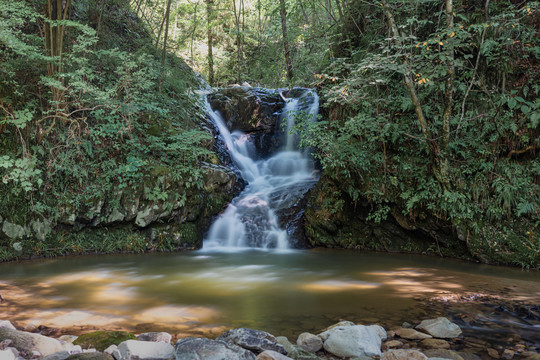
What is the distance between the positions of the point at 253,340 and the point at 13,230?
6.50 m

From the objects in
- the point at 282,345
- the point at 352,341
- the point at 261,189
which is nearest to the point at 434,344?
the point at 352,341

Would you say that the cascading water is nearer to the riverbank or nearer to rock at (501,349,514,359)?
the riverbank

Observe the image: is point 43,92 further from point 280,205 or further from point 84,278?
point 280,205

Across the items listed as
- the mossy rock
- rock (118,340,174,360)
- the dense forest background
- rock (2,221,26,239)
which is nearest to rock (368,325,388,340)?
rock (118,340,174,360)

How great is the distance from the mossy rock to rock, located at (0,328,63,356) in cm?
21

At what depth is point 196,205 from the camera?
9102 mm

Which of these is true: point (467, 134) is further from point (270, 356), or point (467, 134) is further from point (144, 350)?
point (144, 350)

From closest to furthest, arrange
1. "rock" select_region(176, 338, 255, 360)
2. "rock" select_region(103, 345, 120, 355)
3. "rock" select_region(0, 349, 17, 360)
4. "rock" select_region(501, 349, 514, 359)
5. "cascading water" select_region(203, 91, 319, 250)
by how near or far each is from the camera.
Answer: "rock" select_region(0, 349, 17, 360) → "rock" select_region(176, 338, 255, 360) → "rock" select_region(103, 345, 120, 355) → "rock" select_region(501, 349, 514, 359) → "cascading water" select_region(203, 91, 319, 250)

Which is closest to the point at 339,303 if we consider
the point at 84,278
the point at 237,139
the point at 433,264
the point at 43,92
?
the point at 433,264

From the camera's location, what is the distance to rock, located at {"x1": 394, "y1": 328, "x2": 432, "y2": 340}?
3493 millimetres

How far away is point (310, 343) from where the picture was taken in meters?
3.30

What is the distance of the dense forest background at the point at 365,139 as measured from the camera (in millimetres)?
6715

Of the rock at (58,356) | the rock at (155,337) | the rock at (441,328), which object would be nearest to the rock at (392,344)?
the rock at (441,328)

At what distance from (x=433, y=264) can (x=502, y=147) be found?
266 centimetres
